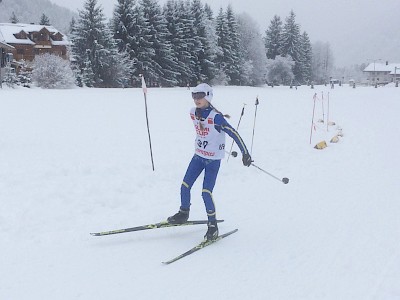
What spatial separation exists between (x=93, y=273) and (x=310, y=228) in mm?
3519

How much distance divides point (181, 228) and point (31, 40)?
61451 mm

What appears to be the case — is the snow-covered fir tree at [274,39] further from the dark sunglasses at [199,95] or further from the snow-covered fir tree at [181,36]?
the dark sunglasses at [199,95]

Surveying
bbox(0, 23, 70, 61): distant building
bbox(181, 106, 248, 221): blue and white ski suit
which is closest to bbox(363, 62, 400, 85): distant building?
bbox(0, 23, 70, 61): distant building

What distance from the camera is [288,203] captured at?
26.9 feet

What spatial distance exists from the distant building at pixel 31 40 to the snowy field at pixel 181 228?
50.0 meters

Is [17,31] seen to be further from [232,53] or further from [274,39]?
[274,39]

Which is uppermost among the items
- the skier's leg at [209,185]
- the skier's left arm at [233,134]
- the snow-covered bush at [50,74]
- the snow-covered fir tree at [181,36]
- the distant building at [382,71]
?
the snow-covered fir tree at [181,36]

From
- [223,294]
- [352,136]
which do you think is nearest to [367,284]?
[223,294]

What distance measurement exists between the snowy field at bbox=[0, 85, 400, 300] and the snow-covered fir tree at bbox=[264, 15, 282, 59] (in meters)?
70.5

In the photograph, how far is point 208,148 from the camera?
6.27 meters

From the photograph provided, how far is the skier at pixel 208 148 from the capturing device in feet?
19.9

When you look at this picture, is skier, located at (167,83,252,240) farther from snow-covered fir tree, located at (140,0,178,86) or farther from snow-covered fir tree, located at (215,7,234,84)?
snow-covered fir tree, located at (215,7,234,84)

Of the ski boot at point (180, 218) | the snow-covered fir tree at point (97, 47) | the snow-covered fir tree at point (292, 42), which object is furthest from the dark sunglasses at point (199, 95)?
the snow-covered fir tree at point (292, 42)

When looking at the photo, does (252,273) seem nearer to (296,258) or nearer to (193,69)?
(296,258)
